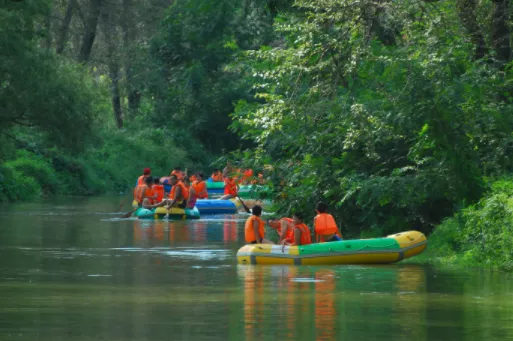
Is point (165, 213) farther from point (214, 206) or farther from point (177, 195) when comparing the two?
point (214, 206)

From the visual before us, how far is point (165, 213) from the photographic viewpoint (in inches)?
1438

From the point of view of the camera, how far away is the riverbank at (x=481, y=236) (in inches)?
777

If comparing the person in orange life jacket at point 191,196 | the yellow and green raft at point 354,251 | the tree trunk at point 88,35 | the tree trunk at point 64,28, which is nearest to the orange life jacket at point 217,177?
the tree trunk at point 88,35

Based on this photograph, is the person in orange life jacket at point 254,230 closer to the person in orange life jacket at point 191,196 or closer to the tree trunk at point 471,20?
the tree trunk at point 471,20

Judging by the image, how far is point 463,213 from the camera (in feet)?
70.5

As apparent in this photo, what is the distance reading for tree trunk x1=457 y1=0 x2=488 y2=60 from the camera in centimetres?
2506

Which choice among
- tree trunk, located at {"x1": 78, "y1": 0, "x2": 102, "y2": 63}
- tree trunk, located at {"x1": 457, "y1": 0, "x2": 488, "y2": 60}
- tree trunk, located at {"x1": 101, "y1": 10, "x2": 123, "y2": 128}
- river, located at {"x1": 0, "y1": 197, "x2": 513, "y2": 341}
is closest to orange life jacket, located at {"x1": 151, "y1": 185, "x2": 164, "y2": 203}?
river, located at {"x1": 0, "y1": 197, "x2": 513, "y2": 341}

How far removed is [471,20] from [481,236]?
6.31 meters

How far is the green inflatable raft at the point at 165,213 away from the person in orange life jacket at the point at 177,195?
0.58ft

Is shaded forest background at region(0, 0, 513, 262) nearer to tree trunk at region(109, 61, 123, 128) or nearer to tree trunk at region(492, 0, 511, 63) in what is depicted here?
tree trunk at region(492, 0, 511, 63)

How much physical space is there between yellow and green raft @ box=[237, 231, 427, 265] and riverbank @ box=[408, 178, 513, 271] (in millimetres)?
646

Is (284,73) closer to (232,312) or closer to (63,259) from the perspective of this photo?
(63,259)

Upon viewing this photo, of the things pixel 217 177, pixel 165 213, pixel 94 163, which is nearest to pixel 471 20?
pixel 165 213

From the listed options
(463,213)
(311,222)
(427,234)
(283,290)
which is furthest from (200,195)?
(283,290)
